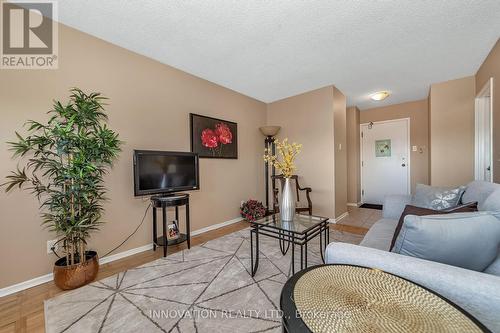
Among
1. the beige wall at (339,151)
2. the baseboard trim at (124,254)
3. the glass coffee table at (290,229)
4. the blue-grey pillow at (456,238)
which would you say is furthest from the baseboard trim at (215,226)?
the blue-grey pillow at (456,238)

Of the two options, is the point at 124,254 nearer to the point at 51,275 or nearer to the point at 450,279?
the point at 51,275

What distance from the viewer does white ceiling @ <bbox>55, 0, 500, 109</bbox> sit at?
1.79 m

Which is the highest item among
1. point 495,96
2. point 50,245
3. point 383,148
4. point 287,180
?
point 495,96

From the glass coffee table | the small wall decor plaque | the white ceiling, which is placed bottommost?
the glass coffee table

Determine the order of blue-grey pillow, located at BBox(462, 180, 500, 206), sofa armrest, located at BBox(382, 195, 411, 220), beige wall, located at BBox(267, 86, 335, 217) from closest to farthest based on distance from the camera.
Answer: blue-grey pillow, located at BBox(462, 180, 500, 206) < sofa armrest, located at BBox(382, 195, 411, 220) < beige wall, located at BBox(267, 86, 335, 217)

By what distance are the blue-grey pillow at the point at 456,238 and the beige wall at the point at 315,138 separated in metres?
2.70

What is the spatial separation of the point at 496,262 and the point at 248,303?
1368 millimetres

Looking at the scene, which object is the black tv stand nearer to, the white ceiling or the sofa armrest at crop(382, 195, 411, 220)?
the white ceiling

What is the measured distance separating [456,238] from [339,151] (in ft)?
10.1

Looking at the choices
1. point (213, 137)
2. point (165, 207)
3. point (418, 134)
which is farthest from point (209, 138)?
point (418, 134)

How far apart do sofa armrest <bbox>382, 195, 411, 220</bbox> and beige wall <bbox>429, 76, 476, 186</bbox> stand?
6.28 feet

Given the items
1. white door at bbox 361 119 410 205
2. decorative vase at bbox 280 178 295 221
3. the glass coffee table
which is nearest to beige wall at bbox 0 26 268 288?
the glass coffee table

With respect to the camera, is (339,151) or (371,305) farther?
(339,151)

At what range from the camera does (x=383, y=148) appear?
16.0ft
